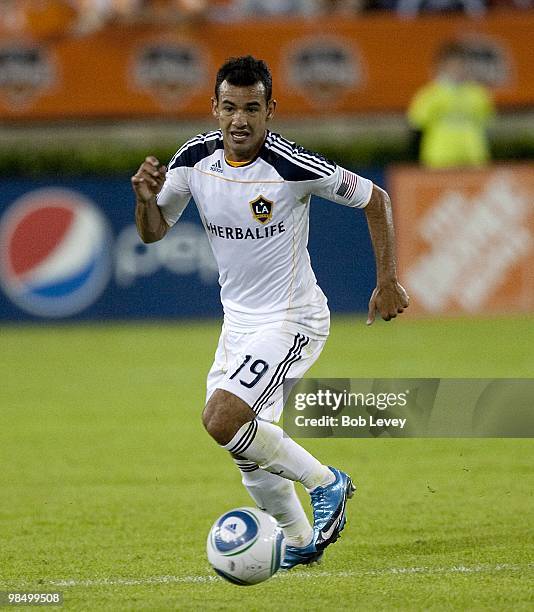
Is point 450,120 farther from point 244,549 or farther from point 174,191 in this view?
point 244,549

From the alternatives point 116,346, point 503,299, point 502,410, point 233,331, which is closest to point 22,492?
point 233,331

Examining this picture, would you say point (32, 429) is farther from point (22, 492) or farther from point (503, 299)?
point (503, 299)

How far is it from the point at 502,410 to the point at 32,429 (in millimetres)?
3643

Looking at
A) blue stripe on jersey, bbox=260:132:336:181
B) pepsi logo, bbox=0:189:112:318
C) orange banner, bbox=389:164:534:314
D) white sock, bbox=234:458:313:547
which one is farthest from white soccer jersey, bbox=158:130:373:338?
pepsi logo, bbox=0:189:112:318

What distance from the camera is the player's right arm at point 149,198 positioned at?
5633 millimetres

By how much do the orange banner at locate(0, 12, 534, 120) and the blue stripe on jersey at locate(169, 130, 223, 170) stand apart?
11410 millimetres

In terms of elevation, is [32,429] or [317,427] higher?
[317,427]

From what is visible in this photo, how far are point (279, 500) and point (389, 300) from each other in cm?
100

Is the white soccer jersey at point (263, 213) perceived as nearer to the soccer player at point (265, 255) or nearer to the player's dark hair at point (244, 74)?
the soccer player at point (265, 255)

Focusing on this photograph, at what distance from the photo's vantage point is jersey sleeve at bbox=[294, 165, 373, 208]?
221 inches

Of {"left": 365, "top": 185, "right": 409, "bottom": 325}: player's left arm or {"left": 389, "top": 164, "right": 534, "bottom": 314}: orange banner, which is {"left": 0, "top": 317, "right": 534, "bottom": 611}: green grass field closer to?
{"left": 365, "top": 185, "right": 409, "bottom": 325}: player's left arm

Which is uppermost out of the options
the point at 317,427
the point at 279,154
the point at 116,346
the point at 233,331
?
the point at 279,154

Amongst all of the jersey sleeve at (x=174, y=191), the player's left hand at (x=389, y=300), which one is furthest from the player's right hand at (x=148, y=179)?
the player's left hand at (x=389, y=300)

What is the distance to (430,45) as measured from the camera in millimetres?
17094
